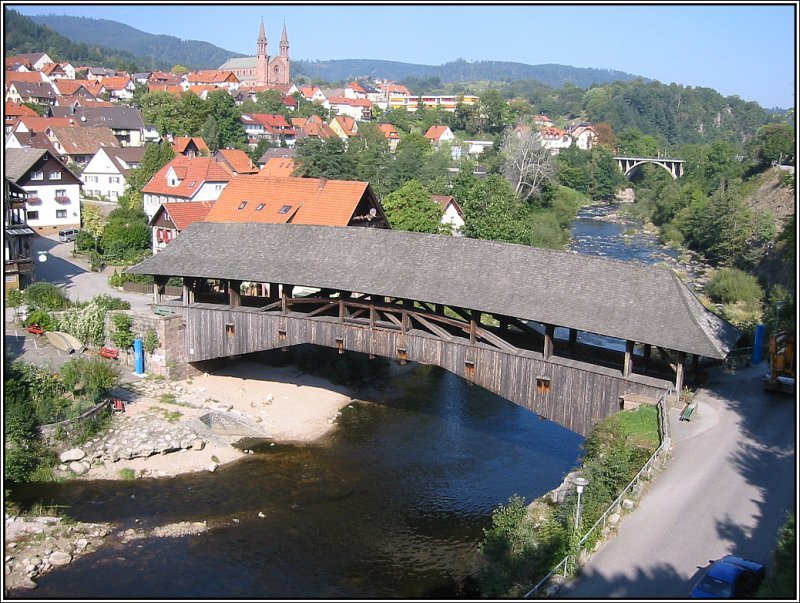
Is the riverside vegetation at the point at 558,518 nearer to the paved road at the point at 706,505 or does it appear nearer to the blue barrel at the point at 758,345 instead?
the paved road at the point at 706,505

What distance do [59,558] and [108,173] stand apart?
1912 inches

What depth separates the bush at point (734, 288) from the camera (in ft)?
142

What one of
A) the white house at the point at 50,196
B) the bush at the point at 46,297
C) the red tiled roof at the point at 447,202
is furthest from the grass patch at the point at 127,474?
the red tiled roof at the point at 447,202

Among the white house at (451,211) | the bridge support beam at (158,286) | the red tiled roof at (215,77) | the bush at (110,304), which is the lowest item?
the bush at (110,304)

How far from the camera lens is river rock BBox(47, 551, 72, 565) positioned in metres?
19.9

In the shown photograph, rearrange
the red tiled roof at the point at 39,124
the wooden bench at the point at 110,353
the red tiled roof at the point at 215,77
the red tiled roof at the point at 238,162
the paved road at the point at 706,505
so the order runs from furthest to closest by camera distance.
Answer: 1. the red tiled roof at the point at 215,77
2. the red tiled roof at the point at 39,124
3. the red tiled roof at the point at 238,162
4. the wooden bench at the point at 110,353
5. the paved road at the point at 706,505

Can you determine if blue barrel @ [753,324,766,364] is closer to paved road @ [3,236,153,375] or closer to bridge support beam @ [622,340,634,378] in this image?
bridge support beam @ [622,340,634,378]

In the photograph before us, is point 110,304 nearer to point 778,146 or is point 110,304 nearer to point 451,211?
point 451,211

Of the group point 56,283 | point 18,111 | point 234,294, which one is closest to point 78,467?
point 234,294

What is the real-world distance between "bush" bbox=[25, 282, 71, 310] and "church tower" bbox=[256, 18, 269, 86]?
426 feet

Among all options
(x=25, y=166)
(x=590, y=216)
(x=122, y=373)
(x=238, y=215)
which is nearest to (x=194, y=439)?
(x=122, y=373)

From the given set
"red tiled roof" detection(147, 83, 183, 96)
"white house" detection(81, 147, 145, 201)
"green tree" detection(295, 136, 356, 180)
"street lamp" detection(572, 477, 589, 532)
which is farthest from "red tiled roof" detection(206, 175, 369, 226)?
"red tiled roof" detection(147, 83, 183, 96)

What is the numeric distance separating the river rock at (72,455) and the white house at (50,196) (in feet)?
94.4

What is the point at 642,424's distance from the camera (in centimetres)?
2056
